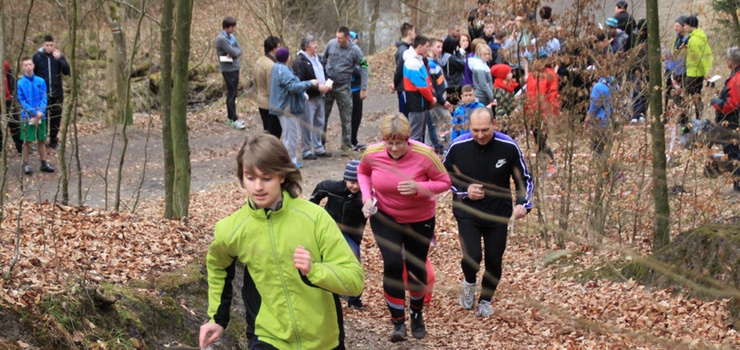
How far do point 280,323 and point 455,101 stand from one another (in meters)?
11.3

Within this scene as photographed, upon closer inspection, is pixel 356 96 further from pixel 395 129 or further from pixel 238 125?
pixel 395 129

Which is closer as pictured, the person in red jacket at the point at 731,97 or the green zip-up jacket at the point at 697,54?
the person in red jacket at the point at 731,97

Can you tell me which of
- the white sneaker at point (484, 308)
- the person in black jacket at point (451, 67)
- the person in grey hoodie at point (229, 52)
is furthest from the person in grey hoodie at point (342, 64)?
the white sneaker at point (484, 308)

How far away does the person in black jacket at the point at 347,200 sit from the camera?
7539 mm

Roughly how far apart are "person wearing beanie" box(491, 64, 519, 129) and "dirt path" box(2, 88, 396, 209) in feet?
10.4

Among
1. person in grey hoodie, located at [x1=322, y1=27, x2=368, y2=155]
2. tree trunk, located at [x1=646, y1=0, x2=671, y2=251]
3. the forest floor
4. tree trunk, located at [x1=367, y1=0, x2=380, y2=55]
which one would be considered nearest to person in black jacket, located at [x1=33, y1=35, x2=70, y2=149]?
the forest floor

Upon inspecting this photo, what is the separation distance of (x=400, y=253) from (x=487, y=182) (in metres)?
1.05

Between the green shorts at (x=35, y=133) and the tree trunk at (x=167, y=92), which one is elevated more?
the tree trunk at (x=167, y=92)

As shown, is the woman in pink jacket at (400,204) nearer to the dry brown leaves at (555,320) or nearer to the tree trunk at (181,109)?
the dry brown leaves at (555,320)

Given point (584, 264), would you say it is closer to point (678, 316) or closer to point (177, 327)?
point (678, 316)

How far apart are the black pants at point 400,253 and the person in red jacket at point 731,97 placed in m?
5.49

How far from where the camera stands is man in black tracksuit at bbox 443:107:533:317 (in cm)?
730

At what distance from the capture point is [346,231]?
7.89 meters

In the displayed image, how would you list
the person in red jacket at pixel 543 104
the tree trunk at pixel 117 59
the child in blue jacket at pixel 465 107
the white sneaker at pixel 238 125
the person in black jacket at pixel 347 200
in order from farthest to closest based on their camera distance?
the white sneaker at pixel 238 125, the tree trunk at pixel 117 59, the child in blue jacket at pixel 465 107, the person in red jacket at pixel 543 104, the person in black jacket at pixel 347 200
